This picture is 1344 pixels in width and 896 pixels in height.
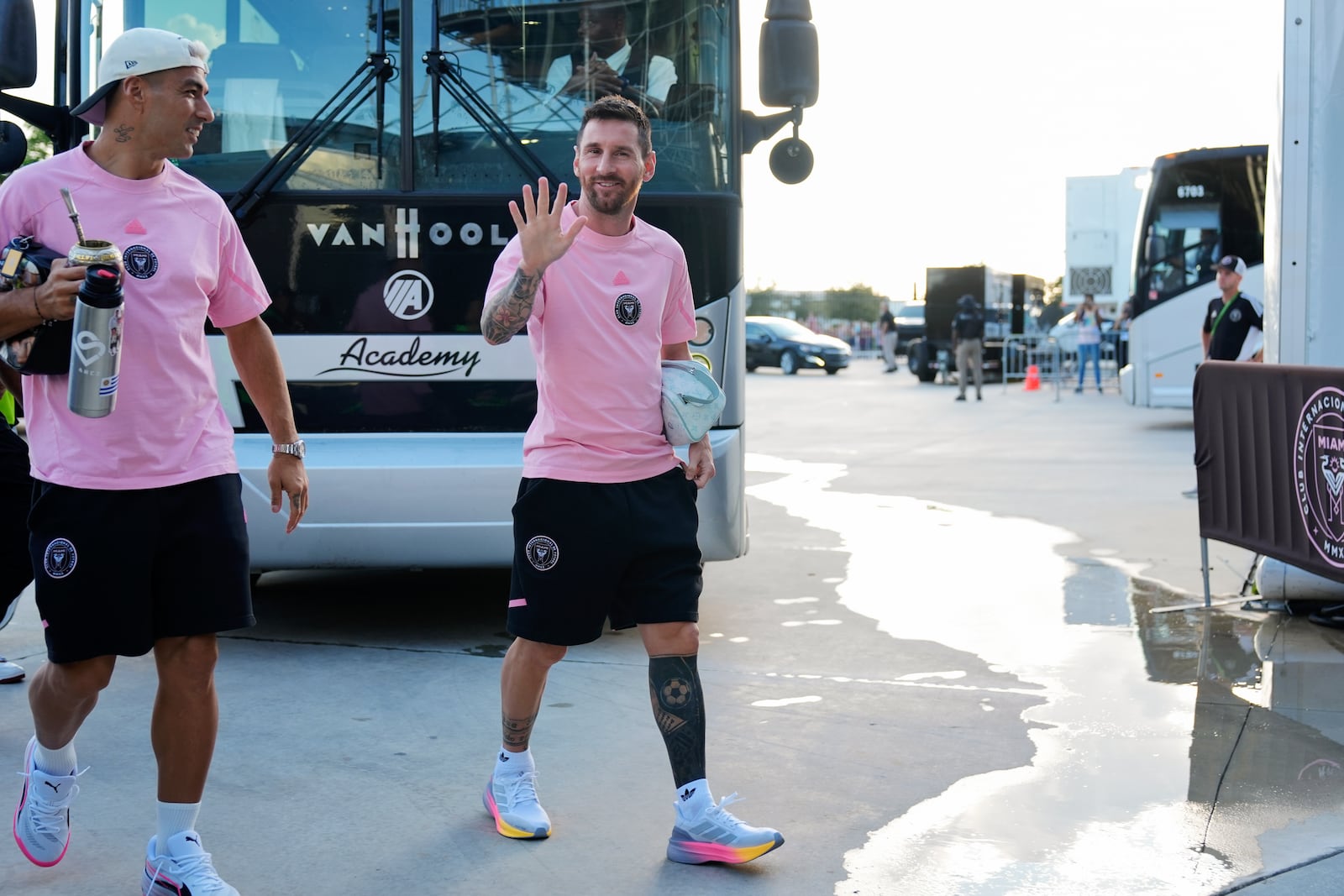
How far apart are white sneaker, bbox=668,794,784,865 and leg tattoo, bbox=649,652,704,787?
108mm

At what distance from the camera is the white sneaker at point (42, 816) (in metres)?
3.43

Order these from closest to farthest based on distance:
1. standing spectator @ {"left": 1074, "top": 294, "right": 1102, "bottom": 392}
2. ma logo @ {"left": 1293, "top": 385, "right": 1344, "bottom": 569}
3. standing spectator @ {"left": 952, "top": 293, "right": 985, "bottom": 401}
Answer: ma logo @ {"left": 1293, "top": 385, "right": 1344, "bottom": 569}
standing spectator @ {"left": 952, "top": 293, "right": 985, "bottom": 401}
standing spectator @ {"left": 1074, "top": 294, "right": 1102, "bottom": 392}

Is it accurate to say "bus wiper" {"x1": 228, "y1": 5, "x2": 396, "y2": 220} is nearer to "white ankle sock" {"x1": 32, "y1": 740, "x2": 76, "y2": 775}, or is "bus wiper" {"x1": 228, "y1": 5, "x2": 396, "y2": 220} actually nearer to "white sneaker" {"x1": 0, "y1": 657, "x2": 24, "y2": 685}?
"white sneaker" {"x1": 0, "y1": 657, "x2": 24, "y2": 685}

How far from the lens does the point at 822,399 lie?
2545 cm

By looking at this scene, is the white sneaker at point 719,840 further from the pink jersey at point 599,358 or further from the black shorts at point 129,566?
the black shorts at point 129,566

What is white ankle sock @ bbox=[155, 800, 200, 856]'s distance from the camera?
10.9 feet

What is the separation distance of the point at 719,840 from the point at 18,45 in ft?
11.4

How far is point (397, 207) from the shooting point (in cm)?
580

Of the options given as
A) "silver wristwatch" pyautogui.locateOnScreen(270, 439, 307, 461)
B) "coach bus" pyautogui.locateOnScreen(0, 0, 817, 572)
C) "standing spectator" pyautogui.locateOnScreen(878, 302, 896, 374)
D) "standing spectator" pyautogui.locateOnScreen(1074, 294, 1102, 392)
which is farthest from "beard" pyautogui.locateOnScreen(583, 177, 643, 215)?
"standing spectator" pyautogui.locateOnScreen(878, 302, 896, 374)

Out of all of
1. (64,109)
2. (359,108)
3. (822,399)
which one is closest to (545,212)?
(359,108)

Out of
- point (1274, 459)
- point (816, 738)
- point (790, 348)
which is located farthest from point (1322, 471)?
point (790, 348)

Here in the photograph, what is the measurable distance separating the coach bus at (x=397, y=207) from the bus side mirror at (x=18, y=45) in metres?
0.88

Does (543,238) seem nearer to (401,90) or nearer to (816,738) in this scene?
(816,738)

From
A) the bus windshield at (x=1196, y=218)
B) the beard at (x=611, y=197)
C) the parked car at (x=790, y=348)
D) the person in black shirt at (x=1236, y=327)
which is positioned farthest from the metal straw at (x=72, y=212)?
the parked car at (x=790, y=348)
